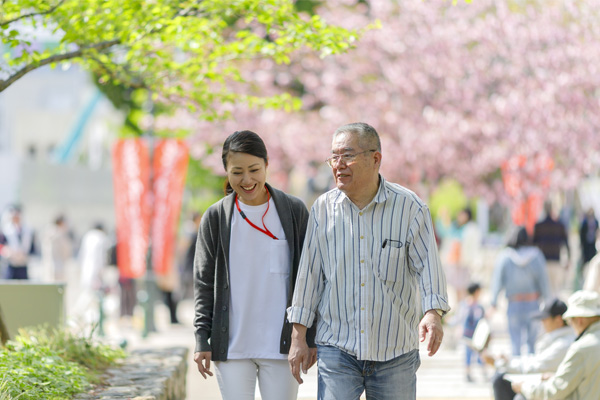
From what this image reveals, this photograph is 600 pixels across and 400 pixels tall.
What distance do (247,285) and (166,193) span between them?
1179 cm

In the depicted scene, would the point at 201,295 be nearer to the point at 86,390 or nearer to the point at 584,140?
the point at 86,390

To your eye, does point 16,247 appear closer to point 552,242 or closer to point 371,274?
point 552,242

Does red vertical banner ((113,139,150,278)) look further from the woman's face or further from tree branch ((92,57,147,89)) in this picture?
the woman's face

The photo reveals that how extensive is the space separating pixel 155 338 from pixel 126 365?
7.50 metres

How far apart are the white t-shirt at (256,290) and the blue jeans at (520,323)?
719 centimetres

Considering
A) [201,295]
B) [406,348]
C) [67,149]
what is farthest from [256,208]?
[67,149]

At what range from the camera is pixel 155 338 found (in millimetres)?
15289

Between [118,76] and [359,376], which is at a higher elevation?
[118,76]

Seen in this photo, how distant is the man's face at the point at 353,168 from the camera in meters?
4.51

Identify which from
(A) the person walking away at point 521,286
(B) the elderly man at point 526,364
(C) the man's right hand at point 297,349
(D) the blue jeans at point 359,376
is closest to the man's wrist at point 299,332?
(C) the man's right hand at point 297,349

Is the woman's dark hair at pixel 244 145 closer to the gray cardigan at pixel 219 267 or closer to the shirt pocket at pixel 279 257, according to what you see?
the gray cardigan at pixel 219 267

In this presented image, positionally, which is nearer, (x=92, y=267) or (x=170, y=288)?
(x=92, y=267)

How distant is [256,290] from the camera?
192 inches

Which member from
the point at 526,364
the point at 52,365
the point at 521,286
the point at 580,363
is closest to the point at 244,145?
the point at 52,365
